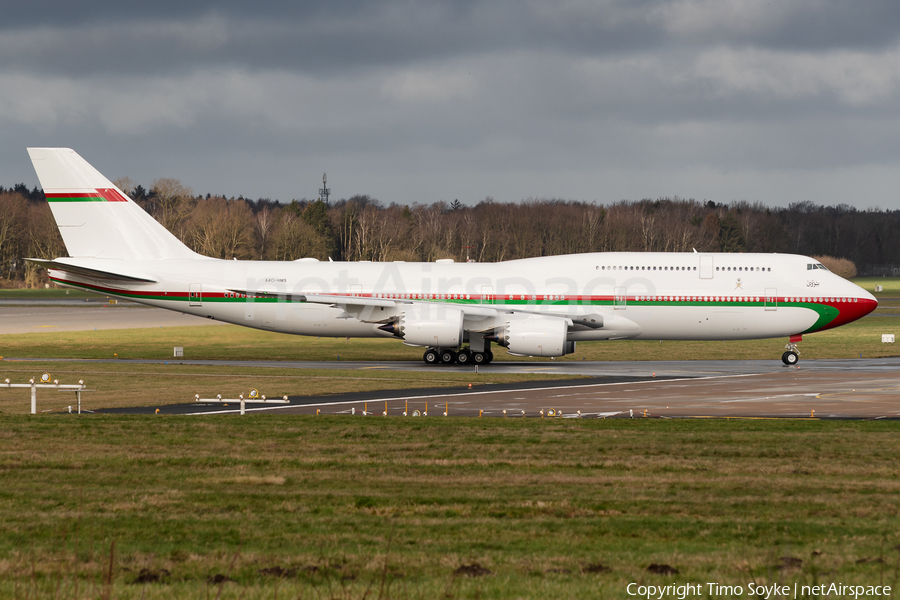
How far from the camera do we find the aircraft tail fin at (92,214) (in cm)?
3947

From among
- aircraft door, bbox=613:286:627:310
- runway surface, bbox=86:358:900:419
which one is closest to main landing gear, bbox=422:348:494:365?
aircraft door, bbox=613:286:627:310

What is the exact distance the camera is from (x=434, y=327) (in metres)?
36.1

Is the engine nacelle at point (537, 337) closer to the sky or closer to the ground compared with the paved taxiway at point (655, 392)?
closer to the sky

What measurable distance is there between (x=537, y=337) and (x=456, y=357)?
454 centimetres

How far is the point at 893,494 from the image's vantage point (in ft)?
38.8

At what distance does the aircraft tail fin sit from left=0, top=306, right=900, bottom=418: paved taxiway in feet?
20.4

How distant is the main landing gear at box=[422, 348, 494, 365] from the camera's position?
38062mm

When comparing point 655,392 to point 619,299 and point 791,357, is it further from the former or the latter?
point 791,357

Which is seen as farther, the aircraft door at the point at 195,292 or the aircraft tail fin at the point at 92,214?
the aircraft tail fin at the point at 92,214

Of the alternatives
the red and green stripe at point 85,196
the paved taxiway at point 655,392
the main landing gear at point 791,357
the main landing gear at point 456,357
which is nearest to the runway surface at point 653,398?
the paved taxiway at point 655,392

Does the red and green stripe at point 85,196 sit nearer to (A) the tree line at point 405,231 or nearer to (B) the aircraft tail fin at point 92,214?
(B) the aircraft tail fin at point 92,214

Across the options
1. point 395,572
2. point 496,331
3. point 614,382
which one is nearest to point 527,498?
point 395,572

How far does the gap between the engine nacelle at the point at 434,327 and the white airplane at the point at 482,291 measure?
561mm

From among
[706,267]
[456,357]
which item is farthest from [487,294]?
[706,267]
